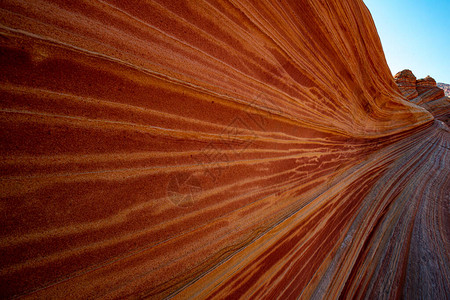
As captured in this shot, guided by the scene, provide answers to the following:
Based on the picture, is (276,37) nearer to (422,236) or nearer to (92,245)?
(92,245)

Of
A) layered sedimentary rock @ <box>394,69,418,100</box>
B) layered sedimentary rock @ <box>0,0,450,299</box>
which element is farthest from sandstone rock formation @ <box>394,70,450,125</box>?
layered sedimentary rock @ <box>0,0,450,299</box>

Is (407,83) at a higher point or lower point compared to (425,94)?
higher

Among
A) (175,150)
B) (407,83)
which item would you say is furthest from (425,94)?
(175,150)

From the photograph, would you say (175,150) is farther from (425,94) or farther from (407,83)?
(425,94)

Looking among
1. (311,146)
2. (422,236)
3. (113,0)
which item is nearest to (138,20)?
(113,0)

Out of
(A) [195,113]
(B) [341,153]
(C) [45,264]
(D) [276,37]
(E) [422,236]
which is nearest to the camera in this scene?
(C) [45,264]

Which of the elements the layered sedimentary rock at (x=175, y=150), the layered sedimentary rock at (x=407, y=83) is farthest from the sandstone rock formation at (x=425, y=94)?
the layered sedimentary rock at (x=175, y=150)
